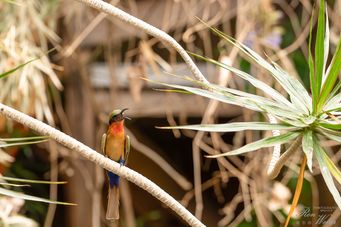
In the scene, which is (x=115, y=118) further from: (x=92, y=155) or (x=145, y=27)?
(x=92, y=155)

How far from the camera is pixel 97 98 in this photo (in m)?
2.98

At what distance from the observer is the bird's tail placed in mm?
1414

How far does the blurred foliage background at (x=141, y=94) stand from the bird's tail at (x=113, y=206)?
68 cm

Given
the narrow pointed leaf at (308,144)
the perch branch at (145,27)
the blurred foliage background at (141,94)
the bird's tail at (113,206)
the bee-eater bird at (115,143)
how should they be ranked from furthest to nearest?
the blurred foliage background at (141,94) → the bee-eater bird at (115,143) → the bird's tail at (113,206) → the perch branch at (145,27) → the narrow pointed leaf at (308,144)

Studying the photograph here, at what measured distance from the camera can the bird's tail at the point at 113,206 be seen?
141 cm

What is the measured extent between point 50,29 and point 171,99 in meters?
0.53

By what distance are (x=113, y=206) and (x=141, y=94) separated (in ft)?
4.98

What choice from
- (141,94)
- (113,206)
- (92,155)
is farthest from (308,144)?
(141,94)

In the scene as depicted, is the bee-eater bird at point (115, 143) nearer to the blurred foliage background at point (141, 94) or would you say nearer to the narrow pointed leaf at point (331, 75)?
the blurred foliage background at point (141, 94)

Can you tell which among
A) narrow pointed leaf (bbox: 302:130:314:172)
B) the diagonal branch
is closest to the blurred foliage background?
the diagonal branch

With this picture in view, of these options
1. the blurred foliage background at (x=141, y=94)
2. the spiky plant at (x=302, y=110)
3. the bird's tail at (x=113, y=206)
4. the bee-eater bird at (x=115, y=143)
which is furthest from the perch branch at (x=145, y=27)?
the blurred foliage background at (x=141, y=94)

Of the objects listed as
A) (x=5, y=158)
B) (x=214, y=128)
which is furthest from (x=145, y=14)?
(x=214, y=128)

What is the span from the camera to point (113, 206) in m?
1.48

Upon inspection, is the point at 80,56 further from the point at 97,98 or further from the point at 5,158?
the point at 5,158
